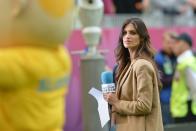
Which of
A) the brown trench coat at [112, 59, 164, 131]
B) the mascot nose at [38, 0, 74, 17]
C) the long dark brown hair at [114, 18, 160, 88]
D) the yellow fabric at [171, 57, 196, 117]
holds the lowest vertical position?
the yellow fabric at [171, 57, 196, 117]

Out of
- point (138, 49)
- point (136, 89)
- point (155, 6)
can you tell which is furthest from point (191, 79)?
point (136, 89)

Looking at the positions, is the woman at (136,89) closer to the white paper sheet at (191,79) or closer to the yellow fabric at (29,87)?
the yellow fabric at (29,87)

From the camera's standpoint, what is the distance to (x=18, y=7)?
2902mm

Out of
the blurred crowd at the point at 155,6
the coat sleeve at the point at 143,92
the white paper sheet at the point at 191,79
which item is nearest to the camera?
the coat sleeve at the point at 143,92

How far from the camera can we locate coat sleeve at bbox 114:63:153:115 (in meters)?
3.81

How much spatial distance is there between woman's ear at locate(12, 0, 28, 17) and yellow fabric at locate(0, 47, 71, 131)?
0.19 m

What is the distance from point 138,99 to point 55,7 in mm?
1160

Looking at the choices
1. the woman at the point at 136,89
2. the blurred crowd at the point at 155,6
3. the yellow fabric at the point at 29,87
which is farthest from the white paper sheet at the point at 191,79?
the yellow fabric at the point at 29,87

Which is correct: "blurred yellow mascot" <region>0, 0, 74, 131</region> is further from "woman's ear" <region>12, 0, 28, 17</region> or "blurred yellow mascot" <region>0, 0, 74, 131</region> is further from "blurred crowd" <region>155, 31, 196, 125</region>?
"blurred crowd" <region>155, 31, 196, 125</region>

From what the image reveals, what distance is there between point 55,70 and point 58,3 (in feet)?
1.22

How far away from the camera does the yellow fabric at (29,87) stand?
282 cm

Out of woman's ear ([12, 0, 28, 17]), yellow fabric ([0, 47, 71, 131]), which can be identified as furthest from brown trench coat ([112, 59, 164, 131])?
woman's ear ([12, 0, 28, 17])

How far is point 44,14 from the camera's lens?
2.94 meters

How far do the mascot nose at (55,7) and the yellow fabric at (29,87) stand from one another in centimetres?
21
